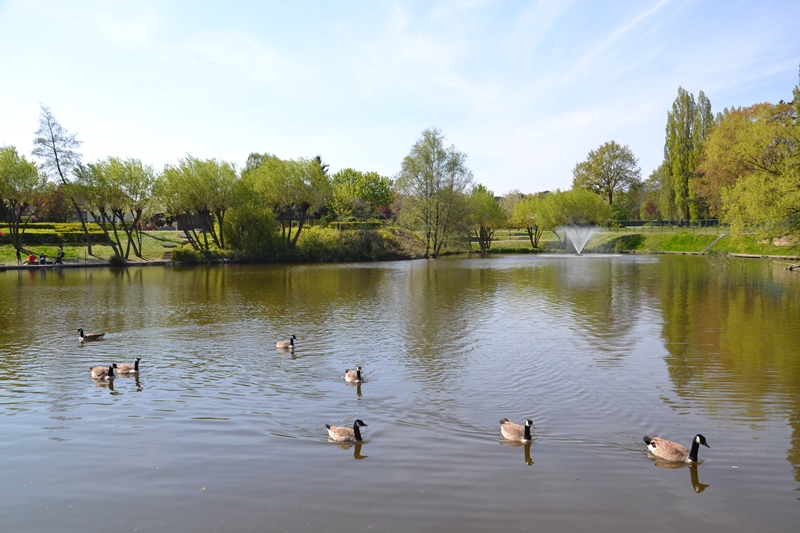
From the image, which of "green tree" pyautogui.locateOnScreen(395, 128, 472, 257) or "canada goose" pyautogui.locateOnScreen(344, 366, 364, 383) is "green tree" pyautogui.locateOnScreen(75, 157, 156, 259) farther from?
"canada goose" pyautogui.locateOnScreen(344, 366, 364, 383)

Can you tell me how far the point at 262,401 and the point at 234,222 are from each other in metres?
59.0

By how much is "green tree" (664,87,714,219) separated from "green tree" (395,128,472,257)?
34.3 meters

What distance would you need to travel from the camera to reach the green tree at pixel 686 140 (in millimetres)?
88875

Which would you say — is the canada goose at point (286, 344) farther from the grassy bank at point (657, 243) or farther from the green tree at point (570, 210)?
the green tree at point (570, 210)

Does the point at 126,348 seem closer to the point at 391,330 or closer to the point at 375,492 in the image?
the point at 391,330

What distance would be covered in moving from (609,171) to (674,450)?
118 metres

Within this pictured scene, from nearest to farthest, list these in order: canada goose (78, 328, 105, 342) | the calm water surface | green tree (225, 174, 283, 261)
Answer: the calm water surface, canada goose (78, 328, 105, 342), green tree (225, 174, 283, 261)

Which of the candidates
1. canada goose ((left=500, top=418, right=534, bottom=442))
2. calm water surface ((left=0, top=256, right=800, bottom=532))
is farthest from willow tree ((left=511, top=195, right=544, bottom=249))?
canada goose ((left=500, top=418, right=534, bottom=442))

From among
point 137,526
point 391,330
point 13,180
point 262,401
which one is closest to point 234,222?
point 13,180

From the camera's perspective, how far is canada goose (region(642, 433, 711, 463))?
10.3 metres

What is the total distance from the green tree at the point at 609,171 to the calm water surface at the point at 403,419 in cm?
9703

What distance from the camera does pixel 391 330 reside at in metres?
24.1

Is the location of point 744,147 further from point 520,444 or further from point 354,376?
point 520,444

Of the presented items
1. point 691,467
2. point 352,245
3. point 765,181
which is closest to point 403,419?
point 691,467
